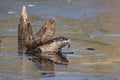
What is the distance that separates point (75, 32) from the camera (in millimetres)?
11555

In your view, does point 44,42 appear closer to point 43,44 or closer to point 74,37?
point 43,44

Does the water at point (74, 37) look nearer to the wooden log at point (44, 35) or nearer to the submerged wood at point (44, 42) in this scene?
the submerged wood at point (44, 42)

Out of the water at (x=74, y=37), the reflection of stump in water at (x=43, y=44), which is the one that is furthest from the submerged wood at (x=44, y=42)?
the water at (x=74, y=37)

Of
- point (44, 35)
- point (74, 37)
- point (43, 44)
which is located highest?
point (44, 35)

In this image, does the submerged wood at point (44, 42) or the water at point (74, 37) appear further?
the submerged wood at point (44, 42)

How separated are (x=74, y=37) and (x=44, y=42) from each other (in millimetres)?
1932

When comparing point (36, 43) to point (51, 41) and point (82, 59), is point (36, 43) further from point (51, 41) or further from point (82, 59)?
point (82, 59)

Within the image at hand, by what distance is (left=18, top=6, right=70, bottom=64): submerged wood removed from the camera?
9039 mm

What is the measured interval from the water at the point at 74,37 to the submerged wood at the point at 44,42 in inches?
9.2

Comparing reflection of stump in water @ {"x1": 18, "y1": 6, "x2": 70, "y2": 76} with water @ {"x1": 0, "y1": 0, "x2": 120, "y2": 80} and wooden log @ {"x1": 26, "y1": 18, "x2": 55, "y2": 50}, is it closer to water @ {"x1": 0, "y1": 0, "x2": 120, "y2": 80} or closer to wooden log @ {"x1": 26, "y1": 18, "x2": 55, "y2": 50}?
wooden log @ {"x1": 26, "y1": 18, "x2": 55, "y2": 50}

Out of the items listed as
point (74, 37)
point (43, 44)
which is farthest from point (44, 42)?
point (74, 37)

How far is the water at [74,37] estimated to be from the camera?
8.12 m

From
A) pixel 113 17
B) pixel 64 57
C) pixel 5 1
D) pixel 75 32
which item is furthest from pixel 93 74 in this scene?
pixel 5 1

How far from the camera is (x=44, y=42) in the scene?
30.1 feet
